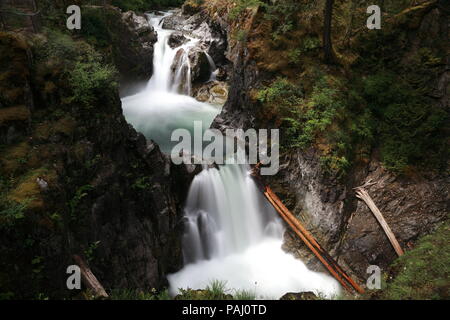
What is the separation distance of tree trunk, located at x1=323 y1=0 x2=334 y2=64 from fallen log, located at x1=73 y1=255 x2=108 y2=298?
1085 cm

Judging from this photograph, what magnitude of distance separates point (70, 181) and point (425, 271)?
8637mm

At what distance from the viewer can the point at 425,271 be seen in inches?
281

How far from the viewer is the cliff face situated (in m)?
5.13

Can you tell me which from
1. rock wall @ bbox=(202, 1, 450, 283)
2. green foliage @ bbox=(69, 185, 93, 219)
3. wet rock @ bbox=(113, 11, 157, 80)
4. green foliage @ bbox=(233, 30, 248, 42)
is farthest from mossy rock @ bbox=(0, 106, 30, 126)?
wet rock @ bbox=(113, 11, 157, 80)

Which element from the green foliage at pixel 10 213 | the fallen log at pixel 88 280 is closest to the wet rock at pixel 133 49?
the green foliage at pixel 10 213

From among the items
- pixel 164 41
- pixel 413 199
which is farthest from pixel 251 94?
pixel 164 41

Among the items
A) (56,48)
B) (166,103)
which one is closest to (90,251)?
(56,48)

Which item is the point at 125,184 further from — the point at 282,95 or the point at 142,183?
the point at 282,95

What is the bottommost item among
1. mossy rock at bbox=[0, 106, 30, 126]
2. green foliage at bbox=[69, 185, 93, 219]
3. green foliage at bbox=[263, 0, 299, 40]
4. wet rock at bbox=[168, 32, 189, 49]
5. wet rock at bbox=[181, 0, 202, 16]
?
green foliage at bbox=[69, 185, 93, 219]

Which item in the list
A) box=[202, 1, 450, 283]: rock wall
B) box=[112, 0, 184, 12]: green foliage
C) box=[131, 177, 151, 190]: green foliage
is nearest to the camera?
box=[131, 177, 151, 190]: green foliage

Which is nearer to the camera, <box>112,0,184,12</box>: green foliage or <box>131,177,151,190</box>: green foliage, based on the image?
<box>131,177,151,190</box>: green foliage

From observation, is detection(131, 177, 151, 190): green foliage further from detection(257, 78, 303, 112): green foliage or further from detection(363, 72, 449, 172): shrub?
detection(363, 72, 449, 172): shrub

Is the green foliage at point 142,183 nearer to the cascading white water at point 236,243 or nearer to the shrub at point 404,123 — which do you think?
the cascading white water at point 236,243

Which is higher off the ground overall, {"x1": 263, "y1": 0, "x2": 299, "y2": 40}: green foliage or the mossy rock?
{"x1": 263, "y1": 0, "x2": 299, "y2": 40}: green foliage
